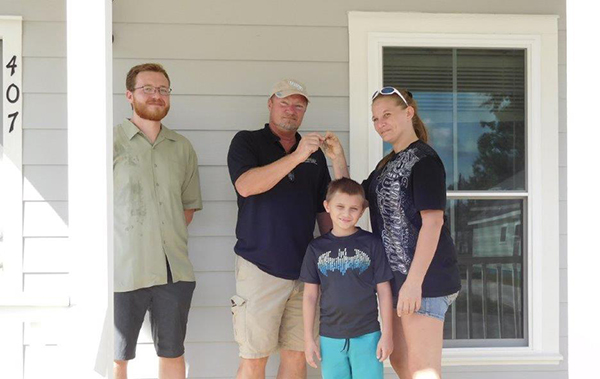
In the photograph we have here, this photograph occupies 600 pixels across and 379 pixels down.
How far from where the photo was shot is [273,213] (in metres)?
3.11

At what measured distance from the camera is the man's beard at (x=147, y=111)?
3119mm

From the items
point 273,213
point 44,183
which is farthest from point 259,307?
point 44,183

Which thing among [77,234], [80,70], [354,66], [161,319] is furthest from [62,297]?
[354,66]

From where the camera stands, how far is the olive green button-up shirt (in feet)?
10.0

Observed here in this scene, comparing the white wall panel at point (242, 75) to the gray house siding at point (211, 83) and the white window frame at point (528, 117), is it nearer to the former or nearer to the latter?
the gray house siding at point (211, 83)

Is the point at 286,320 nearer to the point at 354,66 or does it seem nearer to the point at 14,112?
the point at 354,66

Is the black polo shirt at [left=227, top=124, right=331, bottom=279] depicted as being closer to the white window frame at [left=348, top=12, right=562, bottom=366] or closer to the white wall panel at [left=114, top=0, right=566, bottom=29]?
the white window frame at [left=348, top=12, right=562, bottom=366]

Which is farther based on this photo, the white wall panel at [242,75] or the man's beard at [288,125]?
the white wall panel at [242,75]

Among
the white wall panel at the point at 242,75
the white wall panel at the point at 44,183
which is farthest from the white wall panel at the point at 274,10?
the white wall panel at the point at 44,183

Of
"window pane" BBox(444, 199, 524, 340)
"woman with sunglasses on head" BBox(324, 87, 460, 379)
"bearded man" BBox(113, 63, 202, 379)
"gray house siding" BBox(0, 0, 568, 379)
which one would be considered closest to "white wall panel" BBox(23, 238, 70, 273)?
"gray house siding" BBox(0, 0, 568, 379)

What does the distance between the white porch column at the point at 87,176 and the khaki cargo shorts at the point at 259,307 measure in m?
1.04

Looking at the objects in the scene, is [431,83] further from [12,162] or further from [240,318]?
[12,162]

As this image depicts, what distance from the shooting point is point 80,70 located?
208cm

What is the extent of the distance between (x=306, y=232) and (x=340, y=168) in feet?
1.07
